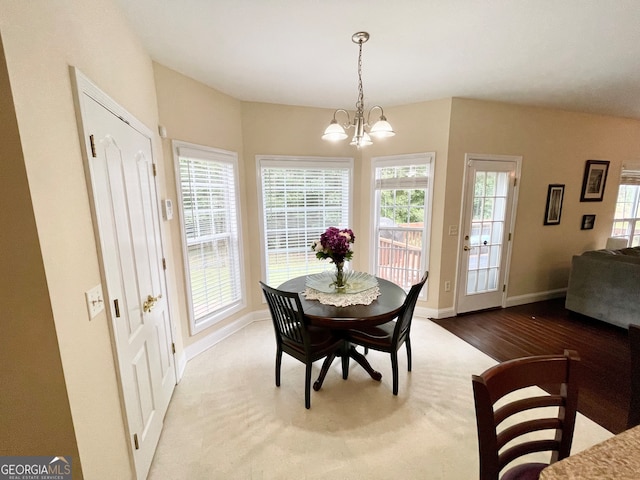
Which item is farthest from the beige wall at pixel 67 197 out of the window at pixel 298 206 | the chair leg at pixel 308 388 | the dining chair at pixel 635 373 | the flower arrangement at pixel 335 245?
the dining chair at pixel 635 373

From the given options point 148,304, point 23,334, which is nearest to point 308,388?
point 148,304

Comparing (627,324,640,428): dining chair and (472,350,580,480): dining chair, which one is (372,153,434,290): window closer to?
(627,324,640,428): dining chair

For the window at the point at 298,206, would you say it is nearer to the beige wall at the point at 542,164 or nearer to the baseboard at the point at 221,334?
the baseboard at the point at 221,334

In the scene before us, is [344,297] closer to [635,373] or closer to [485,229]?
[635,373]

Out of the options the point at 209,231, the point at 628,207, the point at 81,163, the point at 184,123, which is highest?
the point at 184,123

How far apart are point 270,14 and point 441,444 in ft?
9.37

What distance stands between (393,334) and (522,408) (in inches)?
41.5

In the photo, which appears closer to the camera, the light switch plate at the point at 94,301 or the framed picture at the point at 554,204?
the light switch plate at the point at 94,301

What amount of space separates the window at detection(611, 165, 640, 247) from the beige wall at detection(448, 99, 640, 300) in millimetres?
215

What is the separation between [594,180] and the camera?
393cm

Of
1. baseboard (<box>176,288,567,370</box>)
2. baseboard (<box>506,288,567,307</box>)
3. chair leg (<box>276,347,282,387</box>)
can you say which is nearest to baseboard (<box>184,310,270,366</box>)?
baseboard (<box>176,288,567,370</box>)

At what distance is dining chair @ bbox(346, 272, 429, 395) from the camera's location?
1.94 m

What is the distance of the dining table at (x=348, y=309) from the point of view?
1844mm

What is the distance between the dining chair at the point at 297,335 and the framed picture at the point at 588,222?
4393 mm
